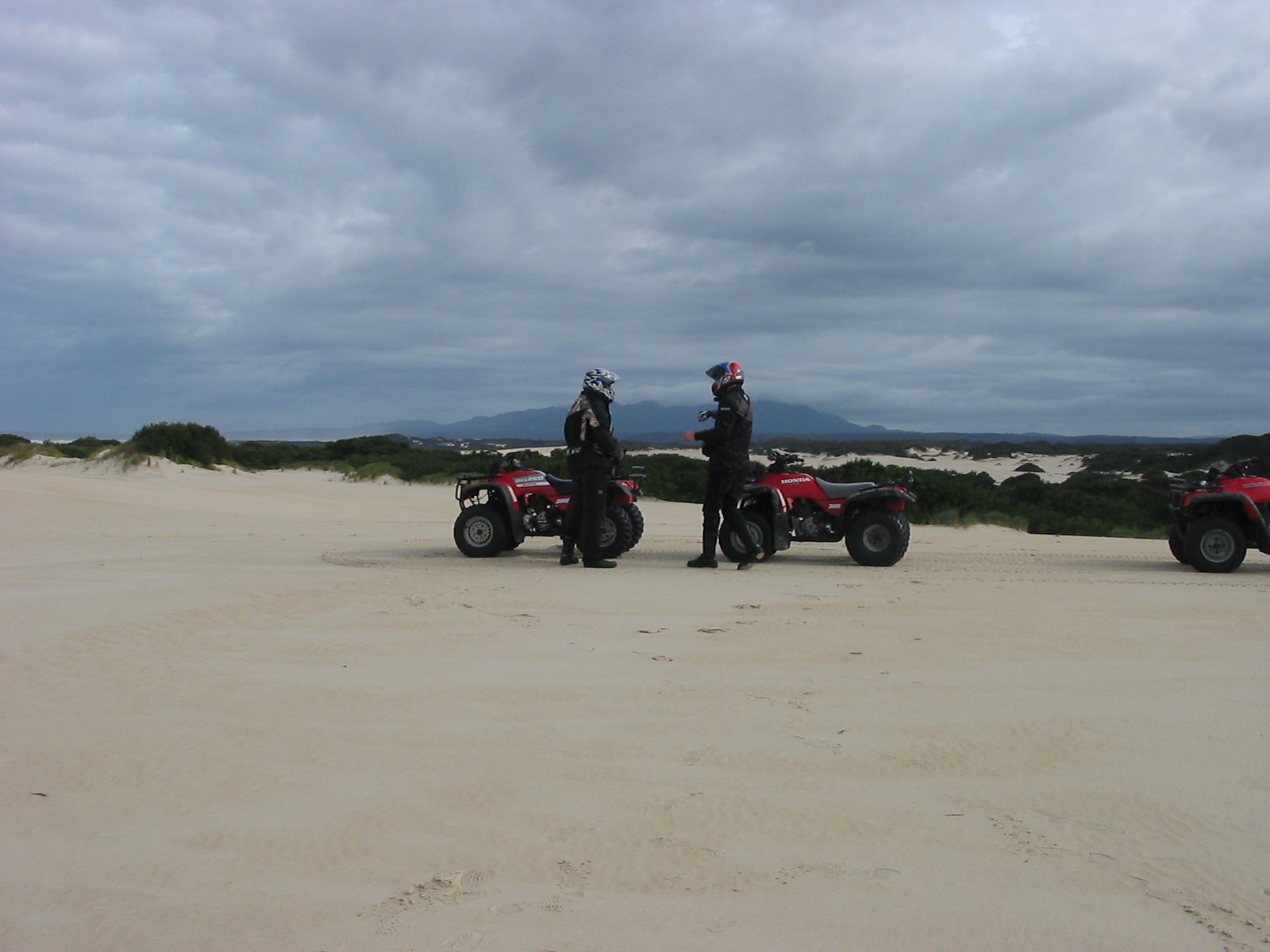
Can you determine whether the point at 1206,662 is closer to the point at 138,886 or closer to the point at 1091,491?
the point at 138,886

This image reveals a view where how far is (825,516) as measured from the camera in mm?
10672

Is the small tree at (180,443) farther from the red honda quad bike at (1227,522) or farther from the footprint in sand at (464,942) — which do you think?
the footprint in sand at (464,942)

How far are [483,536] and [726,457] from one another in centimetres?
284

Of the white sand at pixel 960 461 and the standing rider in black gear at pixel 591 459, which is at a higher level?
the white sand at pixel 960 461

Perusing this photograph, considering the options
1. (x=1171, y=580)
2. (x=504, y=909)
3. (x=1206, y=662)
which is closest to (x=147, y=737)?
(x=504, y=909)

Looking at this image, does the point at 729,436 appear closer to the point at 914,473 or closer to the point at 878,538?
the point at 878,538

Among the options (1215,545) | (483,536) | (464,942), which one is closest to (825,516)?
(483,536)

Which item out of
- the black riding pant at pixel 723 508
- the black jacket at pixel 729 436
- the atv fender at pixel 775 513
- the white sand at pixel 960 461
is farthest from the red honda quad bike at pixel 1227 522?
the white sand at pixel 960 461

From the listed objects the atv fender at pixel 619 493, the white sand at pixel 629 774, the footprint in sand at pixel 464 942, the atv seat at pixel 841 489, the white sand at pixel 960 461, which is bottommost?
the footprint in sand at pixel 464 942

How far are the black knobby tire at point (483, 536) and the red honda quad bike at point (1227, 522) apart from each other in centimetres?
695

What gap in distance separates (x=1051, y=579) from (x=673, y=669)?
5240mm

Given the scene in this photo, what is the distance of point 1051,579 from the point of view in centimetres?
920

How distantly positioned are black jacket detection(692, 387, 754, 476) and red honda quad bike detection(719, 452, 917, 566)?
21.8 inches

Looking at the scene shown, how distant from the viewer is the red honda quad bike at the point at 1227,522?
10117 millimetres
